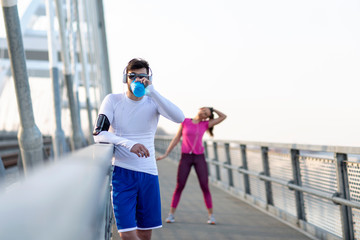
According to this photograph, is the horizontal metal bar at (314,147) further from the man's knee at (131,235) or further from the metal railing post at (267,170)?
the man's knee at (131,235)

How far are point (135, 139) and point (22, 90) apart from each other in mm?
4054

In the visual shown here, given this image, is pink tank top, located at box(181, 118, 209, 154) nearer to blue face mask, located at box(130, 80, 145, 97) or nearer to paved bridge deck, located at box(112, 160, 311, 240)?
paved bridge deck, located at box(112, 160, 311, 240)

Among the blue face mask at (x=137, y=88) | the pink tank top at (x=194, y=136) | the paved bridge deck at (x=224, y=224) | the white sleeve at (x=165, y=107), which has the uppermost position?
the blue face mask at (x=137, y=88)

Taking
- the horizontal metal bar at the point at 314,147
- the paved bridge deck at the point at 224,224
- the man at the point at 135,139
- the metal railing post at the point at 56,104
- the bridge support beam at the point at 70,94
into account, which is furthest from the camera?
the bridge support beam at the point at 70,94

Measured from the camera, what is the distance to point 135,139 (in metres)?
3.12

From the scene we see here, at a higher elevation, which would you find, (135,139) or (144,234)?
(135,139)

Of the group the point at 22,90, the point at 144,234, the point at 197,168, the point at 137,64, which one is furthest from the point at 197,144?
the point at 137,64

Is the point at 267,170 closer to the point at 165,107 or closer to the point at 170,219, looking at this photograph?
the point at 170,219

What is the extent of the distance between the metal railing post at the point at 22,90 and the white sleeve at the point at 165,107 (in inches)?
155

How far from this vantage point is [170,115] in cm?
317

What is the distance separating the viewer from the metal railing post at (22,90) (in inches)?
248

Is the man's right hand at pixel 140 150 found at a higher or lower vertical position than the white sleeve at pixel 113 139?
lower

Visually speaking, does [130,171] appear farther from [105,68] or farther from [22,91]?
[105,68]

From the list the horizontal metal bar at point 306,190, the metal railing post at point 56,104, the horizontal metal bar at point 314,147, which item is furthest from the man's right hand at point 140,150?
the metal railing post at point 56,104
